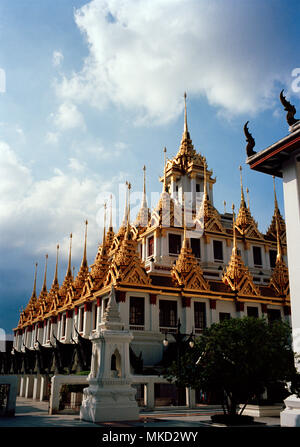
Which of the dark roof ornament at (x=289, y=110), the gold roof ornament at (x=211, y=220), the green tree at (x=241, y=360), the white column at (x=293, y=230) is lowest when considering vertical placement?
the green tree at (x=241, y=360)

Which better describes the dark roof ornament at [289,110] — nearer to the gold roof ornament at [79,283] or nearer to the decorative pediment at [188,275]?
the decorative pediment at [188,275]

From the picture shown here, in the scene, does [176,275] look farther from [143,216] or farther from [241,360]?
[241,360]

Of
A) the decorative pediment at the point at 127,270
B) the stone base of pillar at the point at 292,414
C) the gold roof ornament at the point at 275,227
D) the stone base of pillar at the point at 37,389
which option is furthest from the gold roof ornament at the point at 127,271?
the gold roof ornament at the point at 275,227

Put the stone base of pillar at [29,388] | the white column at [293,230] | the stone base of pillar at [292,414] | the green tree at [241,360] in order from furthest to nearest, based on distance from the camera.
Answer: the stone base of pillar at [29,388], the green tree at [241,360], the white column at [293,230], the stone base of pillar at [292,414]

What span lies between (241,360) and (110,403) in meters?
5.51

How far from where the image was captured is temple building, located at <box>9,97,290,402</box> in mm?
29359

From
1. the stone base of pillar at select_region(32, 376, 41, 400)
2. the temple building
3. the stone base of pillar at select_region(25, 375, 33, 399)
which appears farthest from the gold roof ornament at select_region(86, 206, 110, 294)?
the stone base of pillar at select_region(25, 375, 33, 399)

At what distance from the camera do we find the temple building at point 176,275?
29359 millimetres

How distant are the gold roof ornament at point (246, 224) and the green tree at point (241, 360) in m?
28.3

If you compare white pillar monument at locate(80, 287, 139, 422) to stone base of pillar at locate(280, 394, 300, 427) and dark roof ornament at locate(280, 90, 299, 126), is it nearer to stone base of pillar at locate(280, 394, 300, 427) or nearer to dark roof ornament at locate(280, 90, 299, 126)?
stone base of pillar at locate(280, 394, 300, 427)

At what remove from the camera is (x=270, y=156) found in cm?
1473

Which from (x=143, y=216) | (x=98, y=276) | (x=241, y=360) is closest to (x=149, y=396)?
(x=241, y=360)
